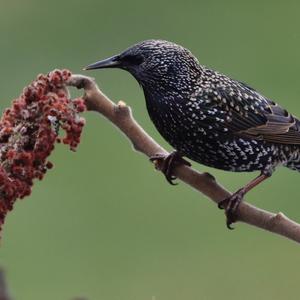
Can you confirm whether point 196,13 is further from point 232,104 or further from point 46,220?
point 232,104

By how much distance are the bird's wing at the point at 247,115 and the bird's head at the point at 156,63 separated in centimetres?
16

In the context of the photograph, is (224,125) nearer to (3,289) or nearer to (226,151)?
(226,151)

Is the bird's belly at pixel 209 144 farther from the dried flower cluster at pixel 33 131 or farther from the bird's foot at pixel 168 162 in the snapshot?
the dried flower cluster at pixel 33 131

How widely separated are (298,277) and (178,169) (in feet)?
11.5

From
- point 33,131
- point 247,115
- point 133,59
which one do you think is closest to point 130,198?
point 247,115

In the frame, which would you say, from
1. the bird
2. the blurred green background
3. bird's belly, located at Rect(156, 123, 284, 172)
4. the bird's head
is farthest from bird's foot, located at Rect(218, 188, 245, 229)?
the blurred green background

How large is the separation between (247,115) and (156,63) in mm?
610

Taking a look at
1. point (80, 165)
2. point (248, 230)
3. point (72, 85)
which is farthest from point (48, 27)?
point (72, 85)

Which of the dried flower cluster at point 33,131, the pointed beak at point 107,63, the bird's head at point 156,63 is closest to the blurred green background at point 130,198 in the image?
the bird's head at point 156,63

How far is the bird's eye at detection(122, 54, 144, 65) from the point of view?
3.99m

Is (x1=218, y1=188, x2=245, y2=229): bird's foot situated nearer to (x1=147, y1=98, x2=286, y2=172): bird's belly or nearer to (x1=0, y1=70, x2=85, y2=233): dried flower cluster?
(x1=147, y1=98, x2=286, y2=172): bird's belly

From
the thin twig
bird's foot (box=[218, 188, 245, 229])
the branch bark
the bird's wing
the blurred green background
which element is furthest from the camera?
the blurred green background

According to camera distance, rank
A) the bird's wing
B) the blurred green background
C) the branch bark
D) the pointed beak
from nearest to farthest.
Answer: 1. the branch bark
2. the pointed beak
3. the bird's wing
4. the blurred green background

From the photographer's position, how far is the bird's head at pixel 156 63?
13.1ft
